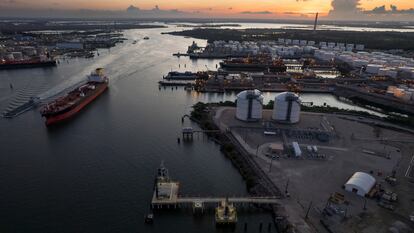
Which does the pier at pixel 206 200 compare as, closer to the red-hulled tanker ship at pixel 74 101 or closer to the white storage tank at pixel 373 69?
the red-hulled tanker ship at pixel 74 101

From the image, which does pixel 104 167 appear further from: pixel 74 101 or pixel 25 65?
pixel 25 65

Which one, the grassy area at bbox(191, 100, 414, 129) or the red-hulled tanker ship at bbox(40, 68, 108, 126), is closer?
the red-hulled tanker ship at bbox(40, 68, 108, 126)

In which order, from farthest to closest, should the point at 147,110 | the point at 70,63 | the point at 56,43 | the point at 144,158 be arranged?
the point at 56,43 < the point at 70,63 < the point at 147,110 < the point at 144,158

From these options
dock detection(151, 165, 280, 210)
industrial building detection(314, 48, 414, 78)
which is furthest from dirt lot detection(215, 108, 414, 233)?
industrial building detection(314, 48, 414, 78)

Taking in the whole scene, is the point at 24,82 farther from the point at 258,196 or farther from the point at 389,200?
the point at 389,200

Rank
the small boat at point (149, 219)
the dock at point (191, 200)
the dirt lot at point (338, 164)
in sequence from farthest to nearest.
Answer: the dock at point (191, 200) < the small boat at point (149, 219) < the dirt lot at point (338, 164)

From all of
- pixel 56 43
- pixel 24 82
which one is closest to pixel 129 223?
pixel 24 82

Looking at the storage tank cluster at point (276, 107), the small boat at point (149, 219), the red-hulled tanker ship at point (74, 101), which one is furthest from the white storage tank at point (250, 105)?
the red-hulled tanker ship at point (74, 101)

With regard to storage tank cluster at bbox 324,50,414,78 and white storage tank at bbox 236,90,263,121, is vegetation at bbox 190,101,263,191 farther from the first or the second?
storage tank cluster at bbox 324,50,414,78
